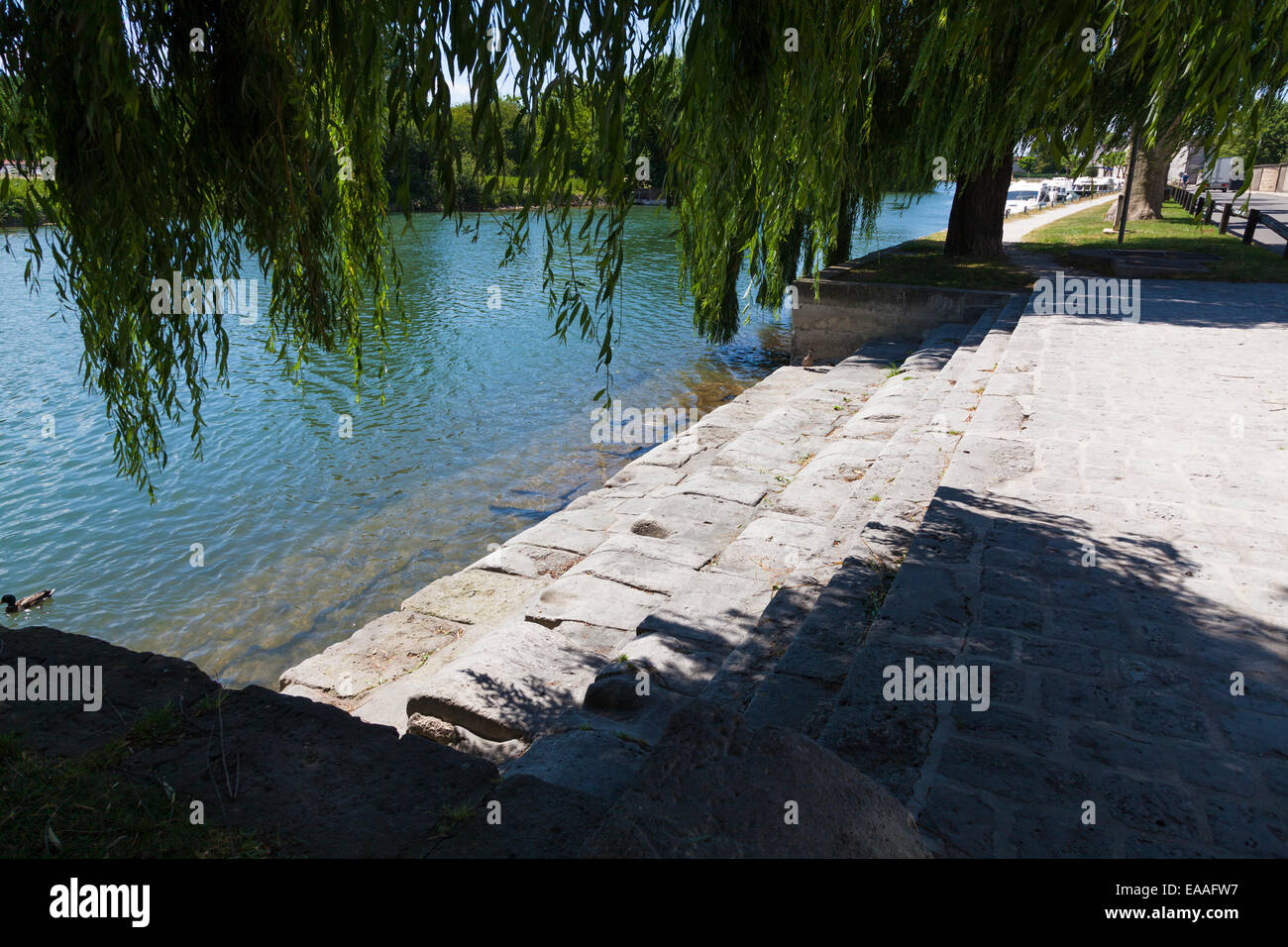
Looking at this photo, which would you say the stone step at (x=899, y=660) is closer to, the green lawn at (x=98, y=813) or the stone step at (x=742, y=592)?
the stone step at (x=742, y=592)

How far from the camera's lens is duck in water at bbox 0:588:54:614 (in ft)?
25.8

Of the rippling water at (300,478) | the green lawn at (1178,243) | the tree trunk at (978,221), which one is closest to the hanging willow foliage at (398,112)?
the rippling water at (300,478)

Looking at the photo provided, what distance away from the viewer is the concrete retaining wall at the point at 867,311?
14.2 meters

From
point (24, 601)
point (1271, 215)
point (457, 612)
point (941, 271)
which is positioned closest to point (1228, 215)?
point (1271, 215)

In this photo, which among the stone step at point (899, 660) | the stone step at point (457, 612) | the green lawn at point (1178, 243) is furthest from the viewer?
the green lawn at point (1178, 243)

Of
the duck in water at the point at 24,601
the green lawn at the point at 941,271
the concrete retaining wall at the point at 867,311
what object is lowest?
the duck in water at the point at 24,601

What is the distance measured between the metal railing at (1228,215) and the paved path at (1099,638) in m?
6.54

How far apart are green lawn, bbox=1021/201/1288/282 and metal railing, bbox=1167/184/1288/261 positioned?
27 cm

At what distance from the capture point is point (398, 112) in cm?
299

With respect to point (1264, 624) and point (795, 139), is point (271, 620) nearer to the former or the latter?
Answer: point (795, 139)

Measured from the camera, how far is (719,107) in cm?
354

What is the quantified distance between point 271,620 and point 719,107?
271 inches
